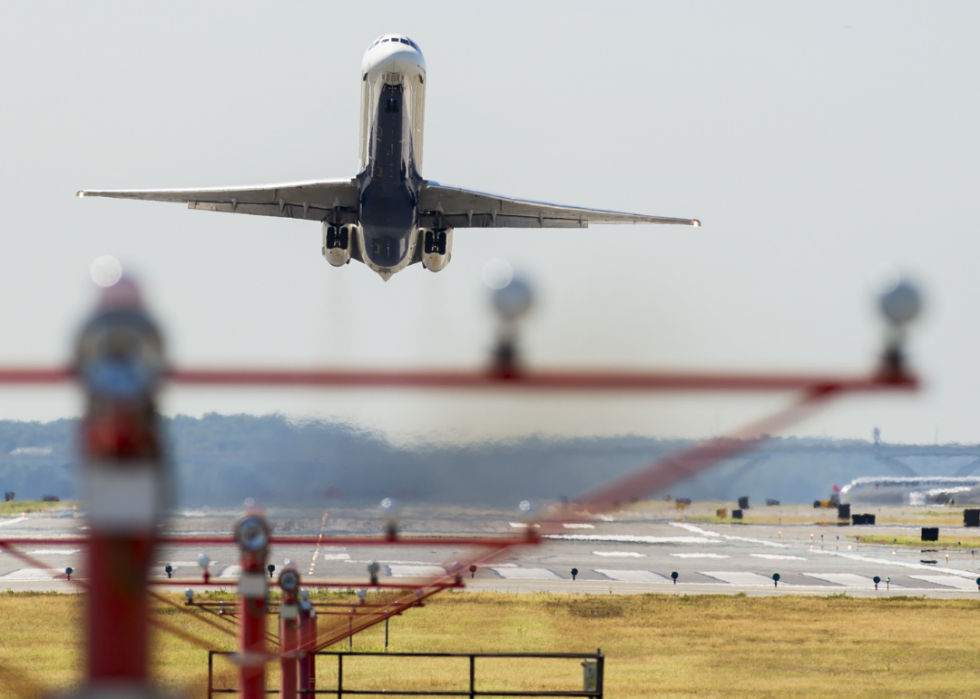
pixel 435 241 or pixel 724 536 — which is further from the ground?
pixel 435 241

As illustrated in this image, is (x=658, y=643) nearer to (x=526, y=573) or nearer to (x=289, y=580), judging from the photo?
(x=526, y=573)

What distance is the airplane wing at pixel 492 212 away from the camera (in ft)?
156

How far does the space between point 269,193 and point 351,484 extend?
4040cm

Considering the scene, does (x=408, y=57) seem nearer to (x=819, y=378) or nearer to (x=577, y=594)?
→ (x=577, y=594)

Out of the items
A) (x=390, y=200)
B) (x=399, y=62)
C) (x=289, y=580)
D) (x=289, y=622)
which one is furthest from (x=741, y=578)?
(x=289, y=580)

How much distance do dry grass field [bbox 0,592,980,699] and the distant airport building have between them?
10472cm

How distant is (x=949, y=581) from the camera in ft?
186

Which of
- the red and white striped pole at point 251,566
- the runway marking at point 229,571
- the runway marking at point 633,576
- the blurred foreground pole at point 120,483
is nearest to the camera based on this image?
the blurred foreground pole at point 120,483

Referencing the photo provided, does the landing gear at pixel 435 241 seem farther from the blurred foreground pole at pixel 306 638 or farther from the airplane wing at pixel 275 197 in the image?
the blurred foreground pole at pixel 306 638

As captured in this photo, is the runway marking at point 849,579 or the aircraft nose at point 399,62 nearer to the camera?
the aircraft nose at point 399,62

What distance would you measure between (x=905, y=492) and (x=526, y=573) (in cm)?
11004

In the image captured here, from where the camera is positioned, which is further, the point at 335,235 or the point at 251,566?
the point at 335,235

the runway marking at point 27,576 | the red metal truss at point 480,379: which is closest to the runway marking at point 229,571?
the runway marking at point 27,576

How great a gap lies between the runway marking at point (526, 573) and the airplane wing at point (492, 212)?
1582 cm
